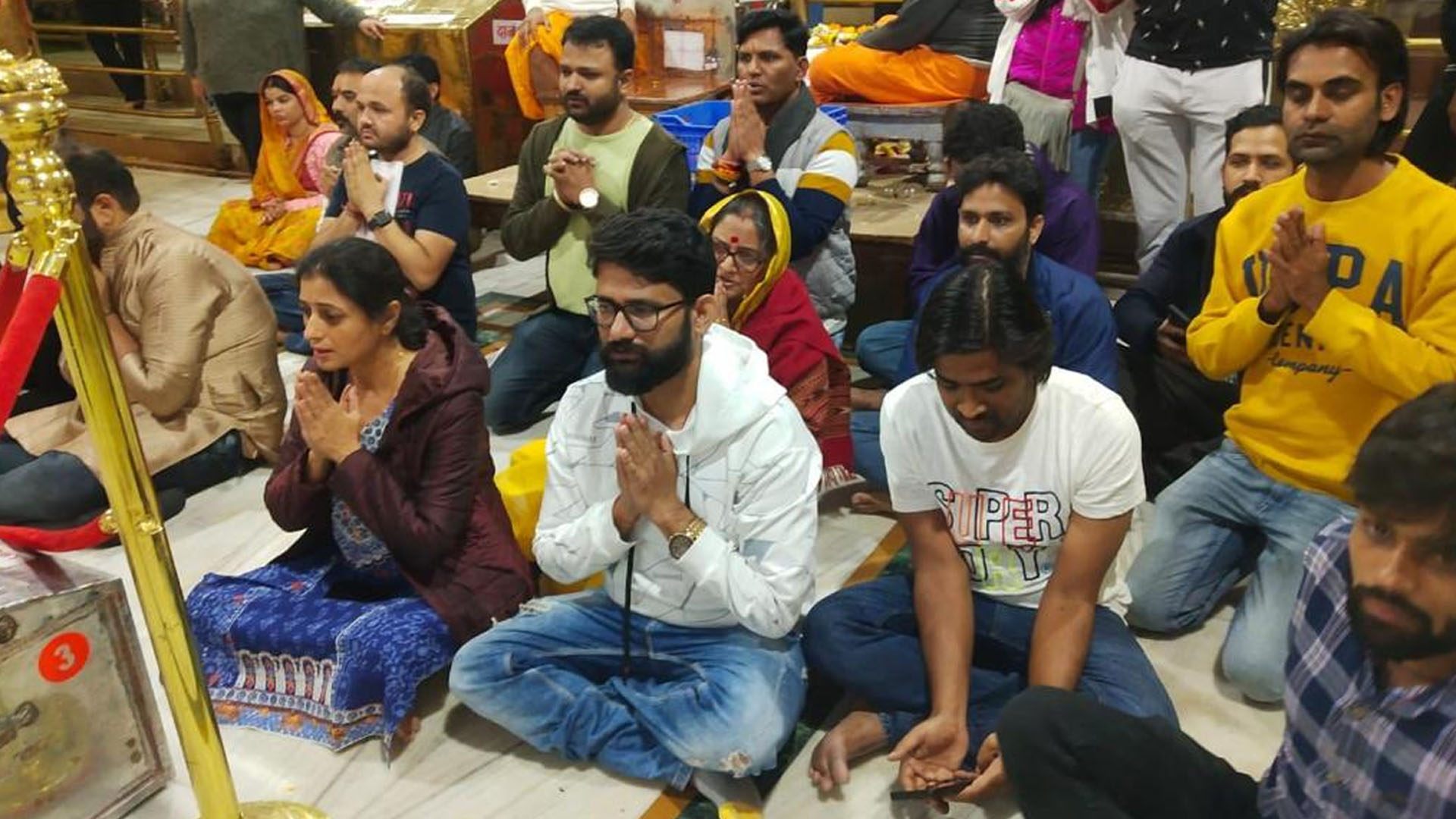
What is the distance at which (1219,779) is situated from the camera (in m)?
1.68

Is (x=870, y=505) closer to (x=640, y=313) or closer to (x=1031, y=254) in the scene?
(x=1031, y=254)

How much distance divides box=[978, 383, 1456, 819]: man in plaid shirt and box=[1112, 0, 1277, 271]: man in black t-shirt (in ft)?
7.55

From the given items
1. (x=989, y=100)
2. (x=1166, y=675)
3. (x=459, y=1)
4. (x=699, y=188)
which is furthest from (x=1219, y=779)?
(x=459, y=1)

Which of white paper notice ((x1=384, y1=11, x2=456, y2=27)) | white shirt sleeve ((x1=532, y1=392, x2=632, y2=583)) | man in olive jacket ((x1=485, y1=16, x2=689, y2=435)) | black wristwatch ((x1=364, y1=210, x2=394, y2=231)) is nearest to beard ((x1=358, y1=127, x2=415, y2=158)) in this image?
black wristwatch ((x1=364, y1=210, x2=394, y2=231))

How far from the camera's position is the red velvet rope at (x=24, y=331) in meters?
1.54

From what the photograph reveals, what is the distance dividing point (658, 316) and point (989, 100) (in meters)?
2.93

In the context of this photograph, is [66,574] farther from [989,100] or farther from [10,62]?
[989,100]

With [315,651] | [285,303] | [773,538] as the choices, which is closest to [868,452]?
[773,538]

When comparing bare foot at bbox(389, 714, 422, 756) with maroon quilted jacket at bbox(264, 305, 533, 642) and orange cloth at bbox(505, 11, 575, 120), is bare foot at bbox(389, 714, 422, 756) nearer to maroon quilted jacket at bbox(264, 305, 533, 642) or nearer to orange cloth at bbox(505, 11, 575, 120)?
maroon quilted jacket at bbox(264, 305, 533, 642)

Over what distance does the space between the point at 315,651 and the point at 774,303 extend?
1369 mm

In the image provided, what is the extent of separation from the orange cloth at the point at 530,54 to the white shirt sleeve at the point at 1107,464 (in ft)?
13.7

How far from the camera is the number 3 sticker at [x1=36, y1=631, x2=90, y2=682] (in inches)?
79.0

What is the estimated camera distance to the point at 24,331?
1.55 metres

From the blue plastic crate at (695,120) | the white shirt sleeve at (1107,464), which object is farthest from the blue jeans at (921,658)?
the blue plastic crate at (695,120)
